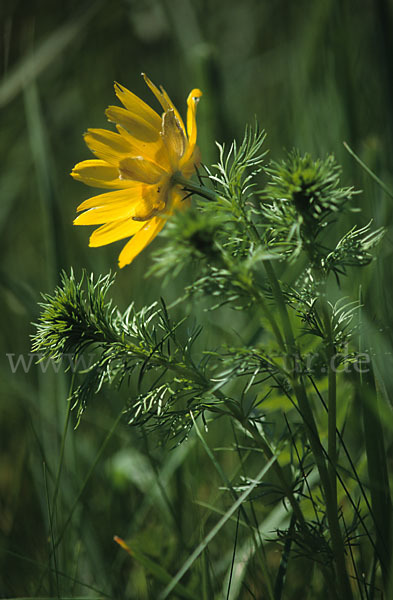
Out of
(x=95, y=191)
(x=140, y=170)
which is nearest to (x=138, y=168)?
(x=140, y=170)

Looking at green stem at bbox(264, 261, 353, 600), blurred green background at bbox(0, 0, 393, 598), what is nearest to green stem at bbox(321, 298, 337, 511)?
green stem at bbox(264, 261, 353, 600)

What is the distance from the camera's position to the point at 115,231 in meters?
0.59

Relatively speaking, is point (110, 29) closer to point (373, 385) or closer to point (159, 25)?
point (159, 25)

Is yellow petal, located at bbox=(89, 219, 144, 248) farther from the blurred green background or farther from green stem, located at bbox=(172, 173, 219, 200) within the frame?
the blurred green background

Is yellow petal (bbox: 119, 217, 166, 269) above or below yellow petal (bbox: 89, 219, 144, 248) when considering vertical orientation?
below

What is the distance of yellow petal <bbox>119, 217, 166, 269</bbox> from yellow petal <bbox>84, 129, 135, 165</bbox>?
0.24ft

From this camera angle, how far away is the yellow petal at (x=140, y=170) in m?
0.54

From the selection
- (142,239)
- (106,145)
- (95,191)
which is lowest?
(142,239)

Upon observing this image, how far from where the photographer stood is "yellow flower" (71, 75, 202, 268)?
1.81 ft

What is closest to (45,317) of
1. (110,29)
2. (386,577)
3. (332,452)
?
(332,452)

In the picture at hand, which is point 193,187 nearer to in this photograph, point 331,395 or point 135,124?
point 135,124

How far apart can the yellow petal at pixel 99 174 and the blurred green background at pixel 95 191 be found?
0.86 feet

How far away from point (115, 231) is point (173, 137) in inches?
4.5

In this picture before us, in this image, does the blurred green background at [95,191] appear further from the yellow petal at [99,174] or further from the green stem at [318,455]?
the yellow petal at [99,174]
